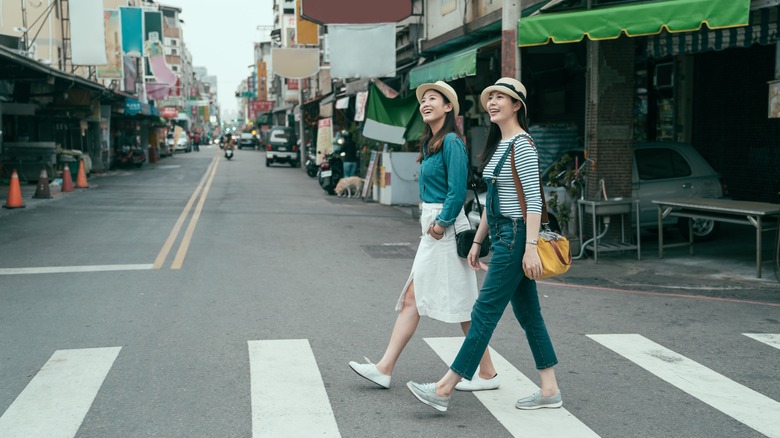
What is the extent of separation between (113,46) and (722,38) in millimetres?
29234

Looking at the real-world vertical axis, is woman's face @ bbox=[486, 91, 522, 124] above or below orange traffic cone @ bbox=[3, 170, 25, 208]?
above

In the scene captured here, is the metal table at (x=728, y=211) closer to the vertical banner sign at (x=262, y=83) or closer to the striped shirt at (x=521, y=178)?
the striped shirt at (x=521, y=178)

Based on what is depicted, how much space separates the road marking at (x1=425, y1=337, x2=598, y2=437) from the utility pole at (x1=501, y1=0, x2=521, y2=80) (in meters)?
6.46

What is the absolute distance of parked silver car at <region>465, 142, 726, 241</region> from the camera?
12.3m

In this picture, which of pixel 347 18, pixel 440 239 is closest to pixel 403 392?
pixel 440 239

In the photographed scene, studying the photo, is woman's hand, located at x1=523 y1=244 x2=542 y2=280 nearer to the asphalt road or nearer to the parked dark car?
the asphalt road

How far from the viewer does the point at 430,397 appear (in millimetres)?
4750

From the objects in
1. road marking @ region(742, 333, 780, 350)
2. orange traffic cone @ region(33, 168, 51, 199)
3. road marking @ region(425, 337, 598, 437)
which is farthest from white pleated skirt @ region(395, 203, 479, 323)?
orange traffic cone @ region(33, 168, 51, 199)

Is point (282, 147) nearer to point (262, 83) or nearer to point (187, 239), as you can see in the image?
point (187, 239)

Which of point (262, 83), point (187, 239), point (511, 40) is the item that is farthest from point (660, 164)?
point (262, 83)

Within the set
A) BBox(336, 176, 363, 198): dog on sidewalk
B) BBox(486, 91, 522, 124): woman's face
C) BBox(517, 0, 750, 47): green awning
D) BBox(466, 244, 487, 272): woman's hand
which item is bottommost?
BBox(336, 176, 363, 198): dog on sidewalk

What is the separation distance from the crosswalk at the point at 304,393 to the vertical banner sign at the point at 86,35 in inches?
981

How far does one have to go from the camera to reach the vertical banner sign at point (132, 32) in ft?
115

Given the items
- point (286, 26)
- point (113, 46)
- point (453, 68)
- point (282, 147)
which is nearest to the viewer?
point (453, 68)
